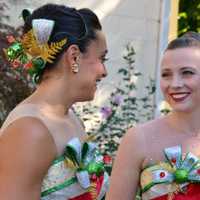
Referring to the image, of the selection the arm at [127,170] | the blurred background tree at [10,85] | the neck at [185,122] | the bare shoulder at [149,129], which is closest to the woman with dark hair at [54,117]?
the arm at [127,170]

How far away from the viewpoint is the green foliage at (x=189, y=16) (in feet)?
36.3

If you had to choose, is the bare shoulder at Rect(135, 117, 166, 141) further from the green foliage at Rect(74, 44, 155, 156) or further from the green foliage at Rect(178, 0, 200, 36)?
the green foliage at Rect(178, 0, 200, 36)

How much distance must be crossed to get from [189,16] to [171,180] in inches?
329

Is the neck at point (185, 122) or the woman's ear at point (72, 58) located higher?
the woman's ear at point (72, 58)

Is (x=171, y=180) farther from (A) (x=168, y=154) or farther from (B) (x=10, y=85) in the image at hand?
(B) (x=10, y=85)

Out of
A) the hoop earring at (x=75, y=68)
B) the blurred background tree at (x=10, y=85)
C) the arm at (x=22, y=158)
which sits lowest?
the blurred background tree at (x=10, y=85)

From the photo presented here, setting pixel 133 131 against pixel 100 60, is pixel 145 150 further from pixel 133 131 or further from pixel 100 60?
pixel 100 60

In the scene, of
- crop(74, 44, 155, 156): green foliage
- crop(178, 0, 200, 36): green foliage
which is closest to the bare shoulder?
crop(74, 44, 155, 156): green foliage

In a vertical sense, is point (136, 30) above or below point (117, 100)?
above

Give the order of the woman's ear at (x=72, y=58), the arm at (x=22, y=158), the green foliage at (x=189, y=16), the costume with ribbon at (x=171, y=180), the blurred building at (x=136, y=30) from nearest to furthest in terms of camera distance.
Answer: the arm at (x=22, y=158), the costume with ribbon at (x=171, y=180), the woman's ear at (x=72, y=58), the blurred building at (x=136, y=30), the green foliage at (x=189, y=16)

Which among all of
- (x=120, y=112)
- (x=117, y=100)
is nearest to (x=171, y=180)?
(x=117, y=100)

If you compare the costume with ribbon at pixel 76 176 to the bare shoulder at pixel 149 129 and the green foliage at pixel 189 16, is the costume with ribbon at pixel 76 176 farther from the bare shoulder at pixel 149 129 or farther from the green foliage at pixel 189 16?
the green foliage at pixel 189 16

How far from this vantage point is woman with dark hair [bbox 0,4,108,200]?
281cm

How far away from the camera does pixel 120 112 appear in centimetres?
662
